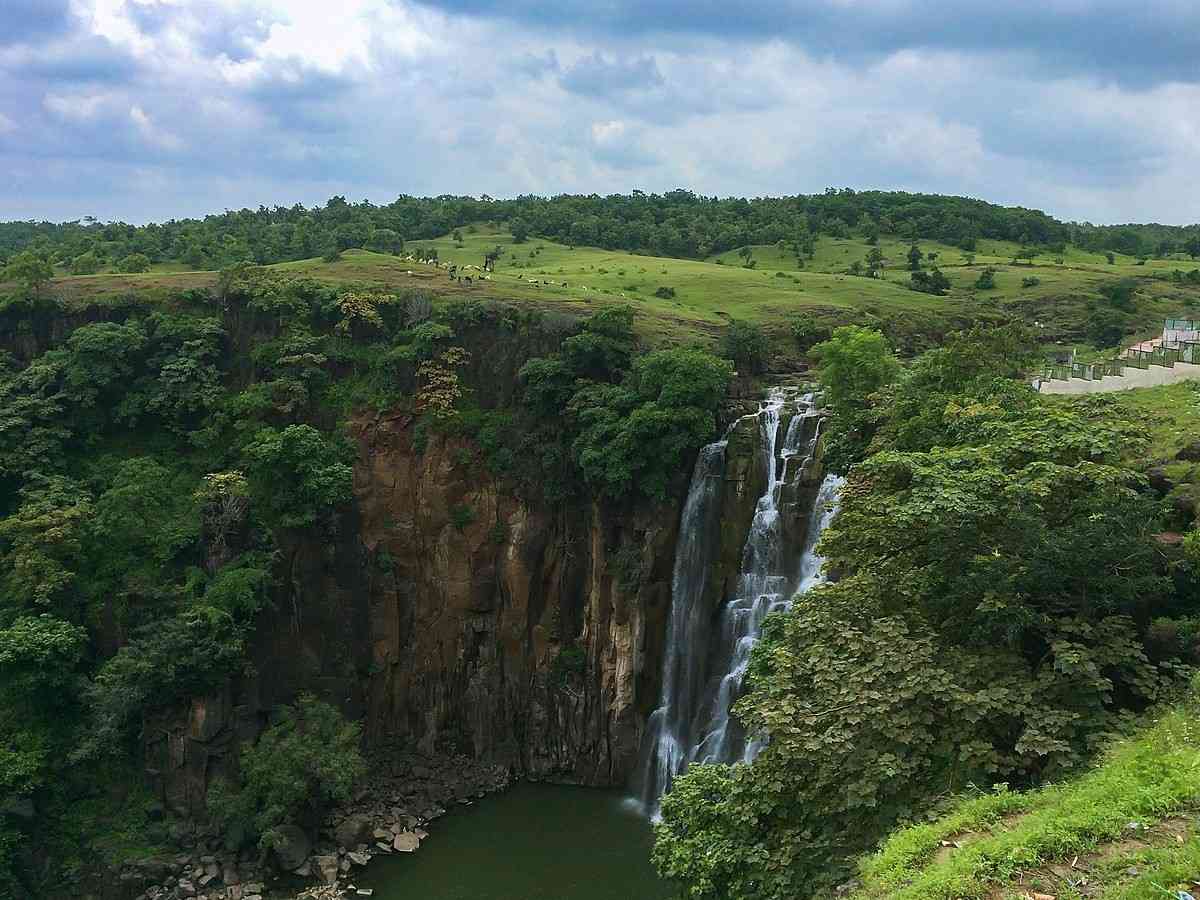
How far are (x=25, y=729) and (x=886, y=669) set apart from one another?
2216 centimetres

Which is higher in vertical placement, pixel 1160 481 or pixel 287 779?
pixel 1160 481

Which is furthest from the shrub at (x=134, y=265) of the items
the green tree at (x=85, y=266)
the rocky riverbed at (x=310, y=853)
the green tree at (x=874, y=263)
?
the green tree at (x=874, y=263)

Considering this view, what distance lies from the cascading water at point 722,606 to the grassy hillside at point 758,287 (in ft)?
24.0

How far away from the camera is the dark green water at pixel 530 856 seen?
21266 mm

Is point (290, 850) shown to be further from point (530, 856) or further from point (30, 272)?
point (30, 272)

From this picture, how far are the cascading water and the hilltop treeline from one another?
1181 inches

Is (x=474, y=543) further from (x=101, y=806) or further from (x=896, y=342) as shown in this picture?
(x=896, y=342)

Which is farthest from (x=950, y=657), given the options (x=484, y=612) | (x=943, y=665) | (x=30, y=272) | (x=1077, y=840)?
(x=30, y=272)

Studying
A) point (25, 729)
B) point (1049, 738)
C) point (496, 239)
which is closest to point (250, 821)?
point (25, 729)

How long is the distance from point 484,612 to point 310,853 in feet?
27.8

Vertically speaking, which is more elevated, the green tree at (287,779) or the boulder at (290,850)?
the green tree at (287,779)

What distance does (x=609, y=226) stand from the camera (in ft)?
200

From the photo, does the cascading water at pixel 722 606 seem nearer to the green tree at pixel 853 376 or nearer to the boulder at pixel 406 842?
the green tree at pixel 853 376

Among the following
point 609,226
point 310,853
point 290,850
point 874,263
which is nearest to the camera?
point 290,850
